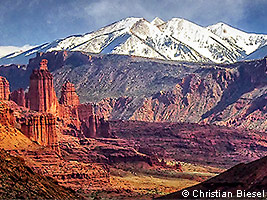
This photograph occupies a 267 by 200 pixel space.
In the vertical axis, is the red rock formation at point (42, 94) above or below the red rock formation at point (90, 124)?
above

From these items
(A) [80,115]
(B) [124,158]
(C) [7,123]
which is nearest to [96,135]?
(A) [80,115]

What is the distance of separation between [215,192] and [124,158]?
311 ft

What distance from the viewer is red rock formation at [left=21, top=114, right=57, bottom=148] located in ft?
405

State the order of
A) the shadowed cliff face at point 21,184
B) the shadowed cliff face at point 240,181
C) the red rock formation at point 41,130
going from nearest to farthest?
the shadowed cliff face at point 21,184
the shadowed cliff face at point 240,181
the red rock formation at point 41,130

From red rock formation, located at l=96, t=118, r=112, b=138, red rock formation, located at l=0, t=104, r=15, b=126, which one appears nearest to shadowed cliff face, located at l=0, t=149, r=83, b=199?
A: red rock formation, located at l=0, t=104, r=15, b=126

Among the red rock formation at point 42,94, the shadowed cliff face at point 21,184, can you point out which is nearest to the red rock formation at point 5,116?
the red rock formation at point 42,94

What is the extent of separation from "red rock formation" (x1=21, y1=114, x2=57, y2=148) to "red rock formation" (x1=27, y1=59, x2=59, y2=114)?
40854mm

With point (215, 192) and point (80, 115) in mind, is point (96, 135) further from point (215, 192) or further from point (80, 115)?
point (215, 192)

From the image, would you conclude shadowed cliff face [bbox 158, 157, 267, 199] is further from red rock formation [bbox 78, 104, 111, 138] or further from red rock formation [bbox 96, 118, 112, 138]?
red rock formation [bbox 96, 118, 112, 138]

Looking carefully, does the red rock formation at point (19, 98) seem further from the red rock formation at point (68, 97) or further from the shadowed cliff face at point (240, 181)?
the shadowed cliff face at point (240, 181)

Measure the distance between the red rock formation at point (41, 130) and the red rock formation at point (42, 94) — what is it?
1608 inches

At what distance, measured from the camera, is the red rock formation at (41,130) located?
405ft

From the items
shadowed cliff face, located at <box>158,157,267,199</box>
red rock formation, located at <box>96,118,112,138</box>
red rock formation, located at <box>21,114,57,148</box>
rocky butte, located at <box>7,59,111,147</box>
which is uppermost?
rocky butte, located at <box>7,59,111,147</box>

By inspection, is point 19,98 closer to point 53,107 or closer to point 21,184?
point 53,107
